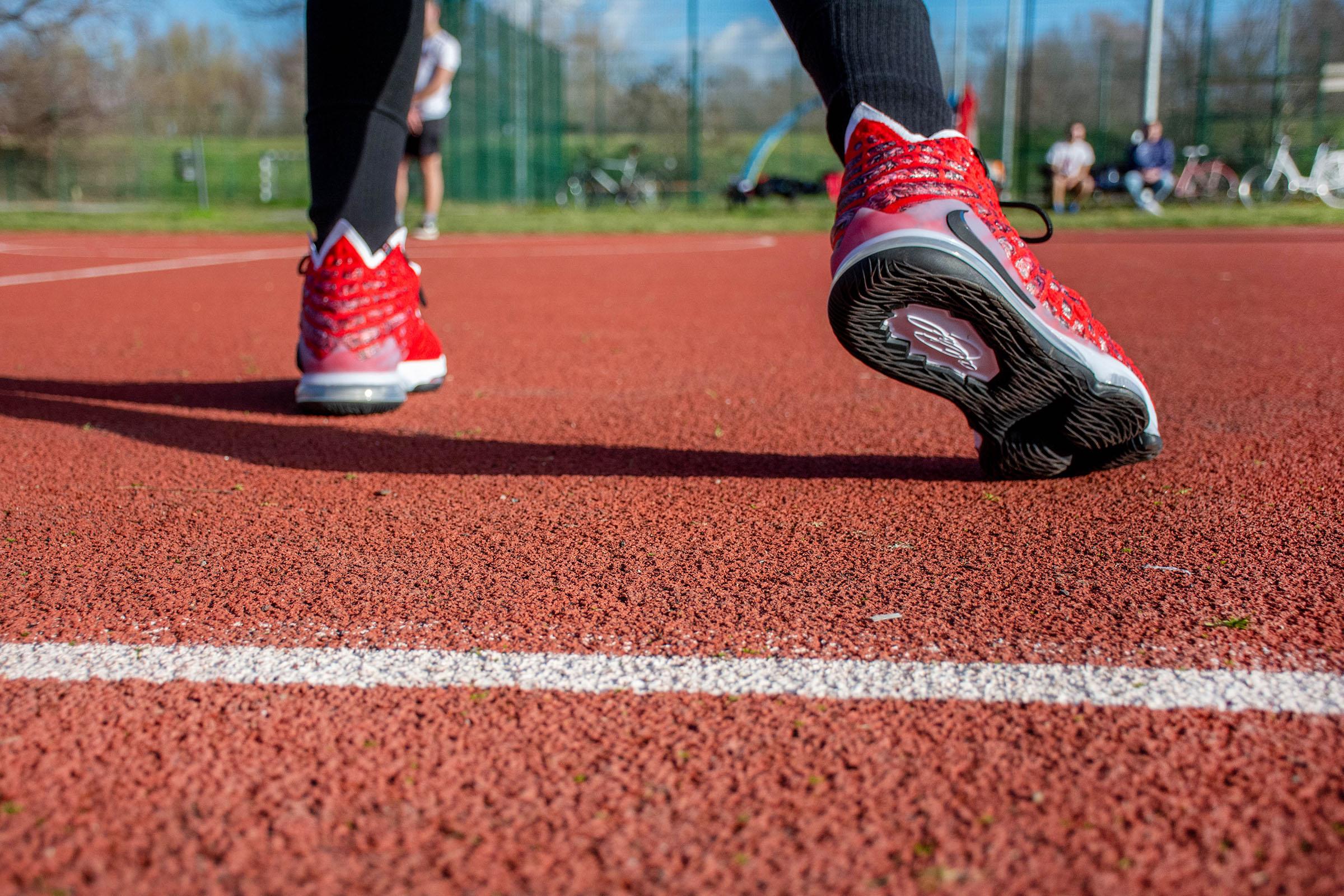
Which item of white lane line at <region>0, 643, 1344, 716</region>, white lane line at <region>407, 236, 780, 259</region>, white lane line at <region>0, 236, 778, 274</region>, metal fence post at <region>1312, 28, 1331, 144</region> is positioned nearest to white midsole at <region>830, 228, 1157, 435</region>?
white lane line at <region>0, 643, 1344, 716</region>

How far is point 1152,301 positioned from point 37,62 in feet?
92.7

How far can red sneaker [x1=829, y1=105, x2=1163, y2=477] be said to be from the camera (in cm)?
145

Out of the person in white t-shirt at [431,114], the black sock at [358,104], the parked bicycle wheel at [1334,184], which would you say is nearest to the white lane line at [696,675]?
the black sock at [358,104]

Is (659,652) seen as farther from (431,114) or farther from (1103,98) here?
(1103,98)

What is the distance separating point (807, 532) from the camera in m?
1.53

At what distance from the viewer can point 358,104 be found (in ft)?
7.32

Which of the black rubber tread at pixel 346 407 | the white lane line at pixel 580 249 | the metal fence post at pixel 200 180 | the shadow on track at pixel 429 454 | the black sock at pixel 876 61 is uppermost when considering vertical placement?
the metal fence post at pixel 200 180

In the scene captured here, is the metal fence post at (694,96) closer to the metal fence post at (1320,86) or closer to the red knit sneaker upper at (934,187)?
the metal fence post at (1320,86)

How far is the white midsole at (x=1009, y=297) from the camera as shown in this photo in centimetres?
144

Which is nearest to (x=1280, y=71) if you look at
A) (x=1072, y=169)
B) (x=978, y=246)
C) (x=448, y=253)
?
(x=1072, y=169)

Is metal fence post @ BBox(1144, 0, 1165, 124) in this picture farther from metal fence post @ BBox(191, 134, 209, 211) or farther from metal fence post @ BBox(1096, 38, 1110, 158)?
metal fence post @ BBox(191, 134, 209, 211)

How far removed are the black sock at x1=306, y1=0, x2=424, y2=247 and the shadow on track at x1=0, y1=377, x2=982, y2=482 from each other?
0.43 m

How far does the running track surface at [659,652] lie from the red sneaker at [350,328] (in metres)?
0.08

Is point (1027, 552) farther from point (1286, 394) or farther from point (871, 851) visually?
point (1286, 394)
